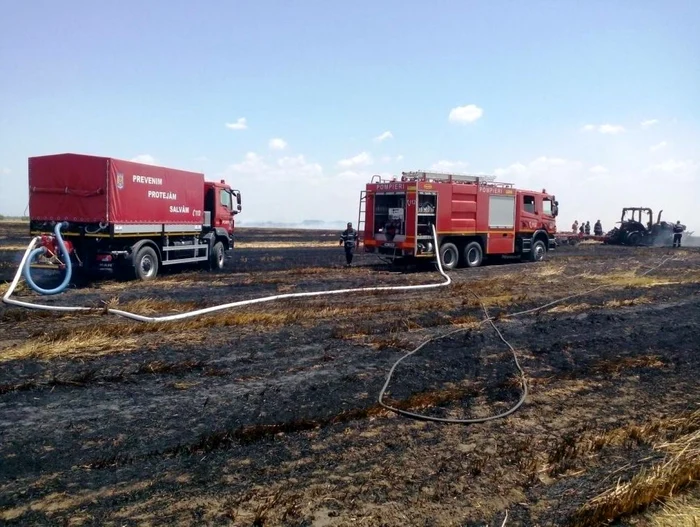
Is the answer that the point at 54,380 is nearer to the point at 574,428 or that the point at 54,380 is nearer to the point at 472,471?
the point at 472,471

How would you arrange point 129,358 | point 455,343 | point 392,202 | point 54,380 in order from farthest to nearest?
point 392,202 → point 455,343 → point 129,358 → point 54,380

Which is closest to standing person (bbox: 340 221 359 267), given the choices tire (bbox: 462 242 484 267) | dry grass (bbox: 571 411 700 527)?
tire (bbox: 462 242 484 267)

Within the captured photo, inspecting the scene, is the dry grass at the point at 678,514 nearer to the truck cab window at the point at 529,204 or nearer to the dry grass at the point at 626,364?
the dry grass at the point at 626,364

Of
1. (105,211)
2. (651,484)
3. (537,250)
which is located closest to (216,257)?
(105,211)

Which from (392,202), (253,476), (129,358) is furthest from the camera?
(392,202)

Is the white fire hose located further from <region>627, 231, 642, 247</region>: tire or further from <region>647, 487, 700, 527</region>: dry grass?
<region>627, 231, 642, 247</region>: tire

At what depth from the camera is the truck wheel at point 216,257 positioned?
19.9 m

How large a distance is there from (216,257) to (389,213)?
20.1ft

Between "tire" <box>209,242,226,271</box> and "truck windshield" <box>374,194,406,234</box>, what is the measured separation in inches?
215

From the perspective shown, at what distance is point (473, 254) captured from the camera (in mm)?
21734

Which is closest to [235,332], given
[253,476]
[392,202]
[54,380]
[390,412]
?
[54,380]

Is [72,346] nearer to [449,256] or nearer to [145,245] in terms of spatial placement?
[145,245]

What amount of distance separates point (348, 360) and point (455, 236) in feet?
44.5

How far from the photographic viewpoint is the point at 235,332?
960 cm
